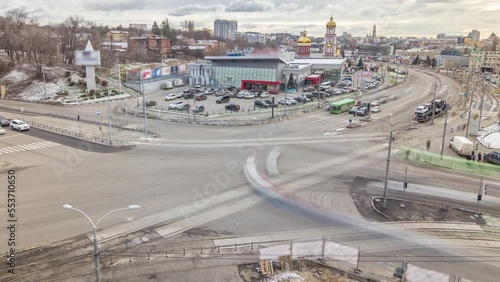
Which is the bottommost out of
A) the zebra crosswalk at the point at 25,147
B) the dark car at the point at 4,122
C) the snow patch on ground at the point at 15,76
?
the zebra crosswalk at the point at 25,147

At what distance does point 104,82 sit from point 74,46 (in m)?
22.7

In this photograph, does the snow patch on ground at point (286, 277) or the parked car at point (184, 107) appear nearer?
the snow patch on ground at point (286, 277)

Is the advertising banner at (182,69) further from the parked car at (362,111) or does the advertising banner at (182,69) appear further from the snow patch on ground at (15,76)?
the parked car at (362,111)

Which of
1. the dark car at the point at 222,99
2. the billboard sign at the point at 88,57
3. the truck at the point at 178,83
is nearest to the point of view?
the dark car at the point at 222,99

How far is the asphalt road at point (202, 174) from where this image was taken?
72.4 feet

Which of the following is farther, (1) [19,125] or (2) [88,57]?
(2) [88,57]

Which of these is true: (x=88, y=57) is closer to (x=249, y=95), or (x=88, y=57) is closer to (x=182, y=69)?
(x=182, y=69)

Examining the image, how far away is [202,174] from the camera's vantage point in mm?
29359

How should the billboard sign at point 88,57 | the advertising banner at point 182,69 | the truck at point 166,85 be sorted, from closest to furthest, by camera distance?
the billboard sign at point 88,57 → the truck at point 166,85 → the advertising banner at point 182,69

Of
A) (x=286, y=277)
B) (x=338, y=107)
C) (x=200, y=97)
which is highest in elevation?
(x=338, y=107)

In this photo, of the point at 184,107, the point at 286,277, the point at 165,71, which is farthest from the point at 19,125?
the point at 165,71

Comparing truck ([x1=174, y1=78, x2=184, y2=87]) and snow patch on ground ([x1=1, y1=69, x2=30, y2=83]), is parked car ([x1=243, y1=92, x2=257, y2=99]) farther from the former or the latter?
snow patch on ground ([x1=1, y1=69, x2=30, y2=83])

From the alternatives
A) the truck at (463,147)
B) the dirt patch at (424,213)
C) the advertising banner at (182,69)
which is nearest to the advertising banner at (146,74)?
the advertising banner at (182,69)

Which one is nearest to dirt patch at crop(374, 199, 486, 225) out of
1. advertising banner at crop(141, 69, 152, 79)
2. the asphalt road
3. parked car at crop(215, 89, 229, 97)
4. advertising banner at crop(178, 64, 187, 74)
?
the asphalt road
